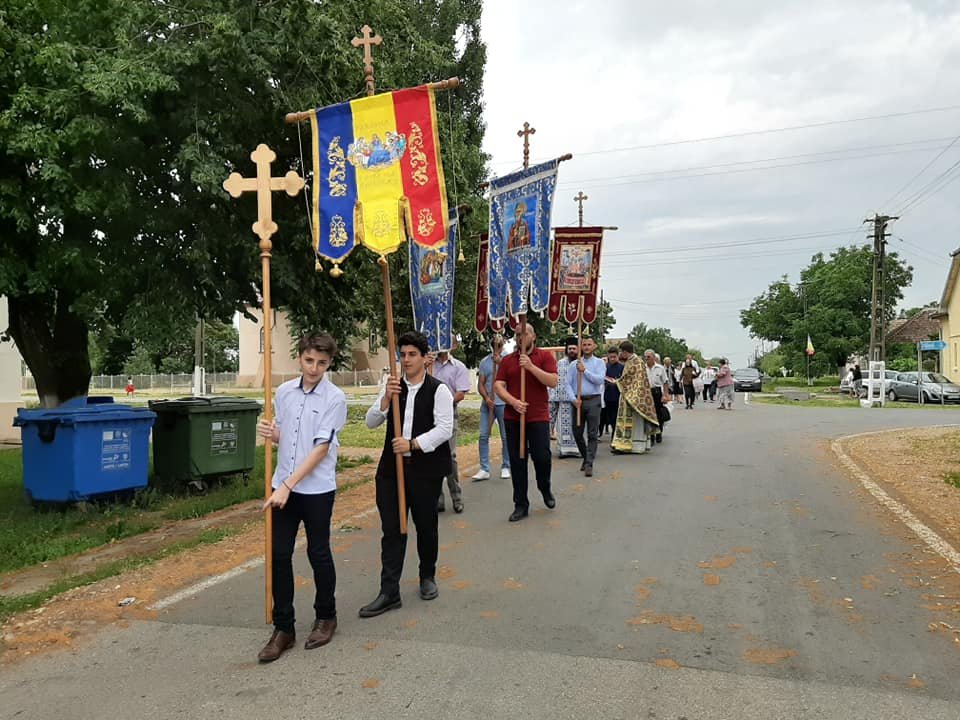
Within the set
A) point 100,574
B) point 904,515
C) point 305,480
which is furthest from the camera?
point 904,515

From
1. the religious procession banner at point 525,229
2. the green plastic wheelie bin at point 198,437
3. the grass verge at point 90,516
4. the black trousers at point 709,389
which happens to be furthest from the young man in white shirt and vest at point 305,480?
the black trousers at point 709,389

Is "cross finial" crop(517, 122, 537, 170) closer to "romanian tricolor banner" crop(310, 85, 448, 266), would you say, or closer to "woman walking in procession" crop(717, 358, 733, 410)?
"romanian tricolor banner" crop(310, 85, 448, 266)

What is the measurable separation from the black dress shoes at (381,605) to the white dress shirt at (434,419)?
886 mm

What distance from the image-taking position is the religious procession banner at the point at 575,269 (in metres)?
12.0

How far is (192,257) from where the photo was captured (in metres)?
8.95

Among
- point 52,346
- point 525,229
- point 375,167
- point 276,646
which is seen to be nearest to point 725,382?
point 525,229

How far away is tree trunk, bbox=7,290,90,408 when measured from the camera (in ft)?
32.9

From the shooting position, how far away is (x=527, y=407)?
7.71 meters

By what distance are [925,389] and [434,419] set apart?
34.0m

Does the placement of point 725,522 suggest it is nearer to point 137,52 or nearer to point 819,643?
point 819,643

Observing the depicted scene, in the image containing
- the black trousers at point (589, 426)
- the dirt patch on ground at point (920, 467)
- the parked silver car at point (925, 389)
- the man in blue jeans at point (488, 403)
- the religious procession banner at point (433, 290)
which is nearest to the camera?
the dirt patch on ground at point (920, 467)

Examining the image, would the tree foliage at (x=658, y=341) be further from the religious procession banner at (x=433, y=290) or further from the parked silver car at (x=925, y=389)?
the religious procession banner at (x=433, y=290)

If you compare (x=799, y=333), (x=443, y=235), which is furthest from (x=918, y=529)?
(x=799, y=333)

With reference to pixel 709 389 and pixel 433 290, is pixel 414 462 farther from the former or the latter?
pixel 709 389
